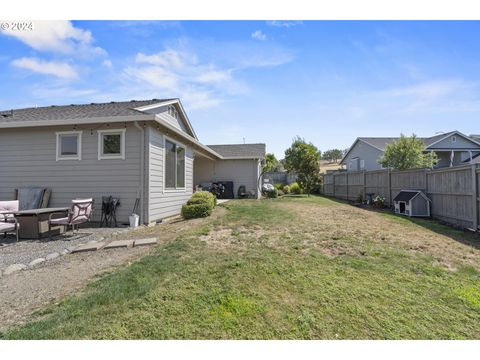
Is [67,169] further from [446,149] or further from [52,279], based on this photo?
[446,149]

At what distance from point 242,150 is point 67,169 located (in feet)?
40.7

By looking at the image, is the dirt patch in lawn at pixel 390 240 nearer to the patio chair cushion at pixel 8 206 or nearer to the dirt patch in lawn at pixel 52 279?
the dirt patch in lawn at pixel 52 279

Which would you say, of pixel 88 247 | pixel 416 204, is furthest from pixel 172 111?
pixel 416 204

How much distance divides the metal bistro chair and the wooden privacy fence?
992cm

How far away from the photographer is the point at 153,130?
26.0 feet

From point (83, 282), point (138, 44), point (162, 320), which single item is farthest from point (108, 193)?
point (162, 320)

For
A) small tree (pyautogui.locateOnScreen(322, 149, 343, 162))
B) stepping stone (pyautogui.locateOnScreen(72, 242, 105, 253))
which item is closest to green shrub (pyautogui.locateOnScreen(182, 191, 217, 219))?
stepping stone (pyautogui.locateOnScreen(72, 242, 105, 253))

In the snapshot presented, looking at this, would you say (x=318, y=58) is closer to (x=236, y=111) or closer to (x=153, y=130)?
(x=153, y=130)

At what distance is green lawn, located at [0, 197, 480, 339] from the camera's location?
2.31m

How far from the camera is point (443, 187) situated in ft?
28.0

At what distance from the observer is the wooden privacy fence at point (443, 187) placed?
6895mm
